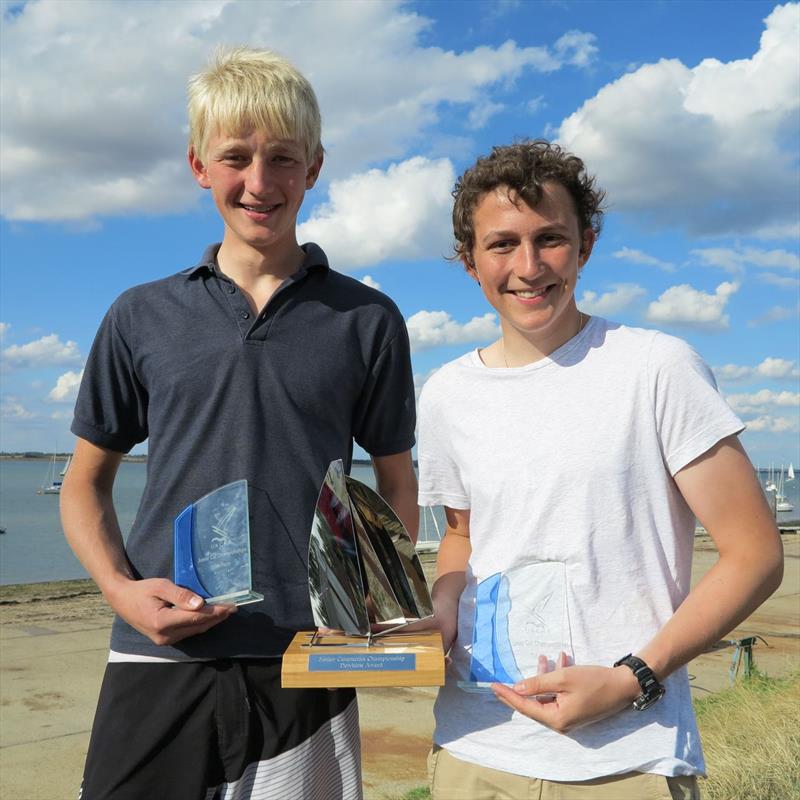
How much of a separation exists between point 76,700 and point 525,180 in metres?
5.34

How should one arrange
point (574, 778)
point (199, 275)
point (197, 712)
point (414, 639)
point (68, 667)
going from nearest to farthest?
1. point (574, 778)
2. point (414, 639)
3. point (197, 712)
4. point (199, 275)
5. point (68, 667)

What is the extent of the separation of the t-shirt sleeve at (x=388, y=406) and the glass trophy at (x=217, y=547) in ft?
1.30

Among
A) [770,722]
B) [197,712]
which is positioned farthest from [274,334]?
[770,722]

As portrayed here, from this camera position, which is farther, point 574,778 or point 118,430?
point 118,430

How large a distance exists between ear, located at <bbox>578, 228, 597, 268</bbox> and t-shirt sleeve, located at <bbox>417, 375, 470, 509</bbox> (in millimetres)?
398

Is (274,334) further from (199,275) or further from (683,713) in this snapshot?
(683,713)

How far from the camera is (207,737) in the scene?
1867 millimetres

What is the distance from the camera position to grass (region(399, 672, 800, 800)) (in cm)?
364

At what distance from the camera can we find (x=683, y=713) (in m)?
1.63

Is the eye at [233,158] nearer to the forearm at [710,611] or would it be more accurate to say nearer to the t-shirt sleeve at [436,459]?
the t-shirt sleeve at [436,459]

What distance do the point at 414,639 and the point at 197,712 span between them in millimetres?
509

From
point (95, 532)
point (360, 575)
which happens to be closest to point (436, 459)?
point (360, 575)

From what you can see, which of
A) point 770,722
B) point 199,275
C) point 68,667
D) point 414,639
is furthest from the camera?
point 68,667

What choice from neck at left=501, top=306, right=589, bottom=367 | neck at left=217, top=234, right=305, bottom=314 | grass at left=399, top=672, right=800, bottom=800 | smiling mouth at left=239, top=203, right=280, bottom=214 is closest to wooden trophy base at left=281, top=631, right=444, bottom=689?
neck at left=501, top=306, right=589, bottom=367
